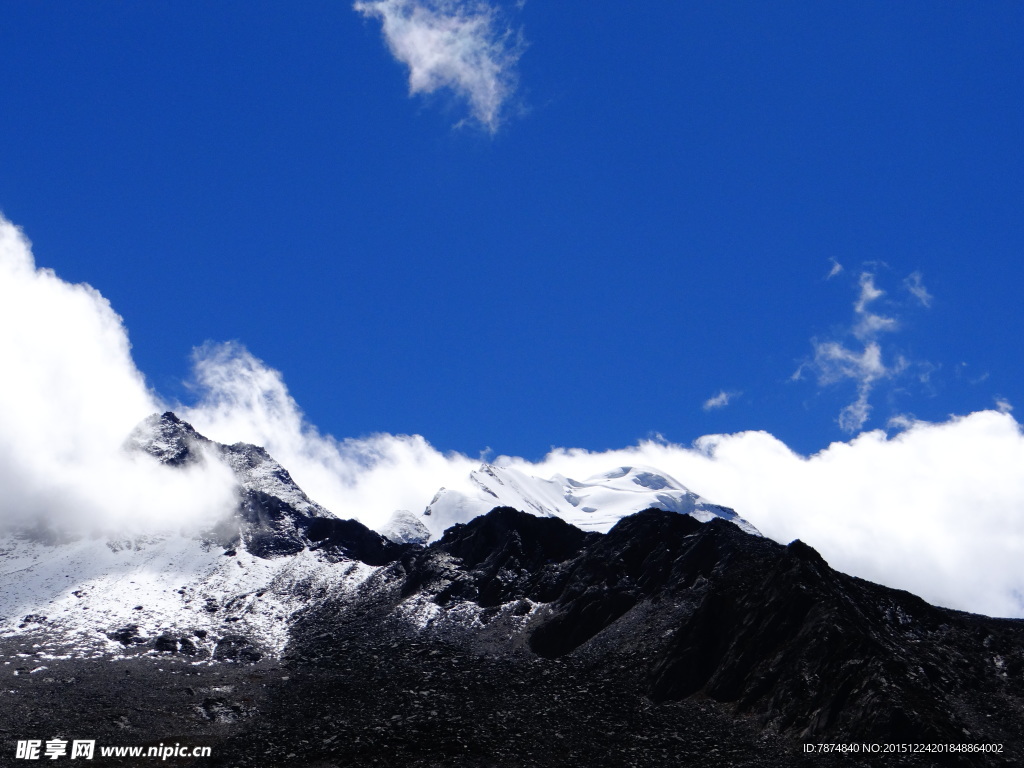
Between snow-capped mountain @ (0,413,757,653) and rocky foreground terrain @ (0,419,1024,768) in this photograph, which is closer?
rocky foreground terrain @ (0,419,1024,768)

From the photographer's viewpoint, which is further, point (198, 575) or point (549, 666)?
point (198, 575)

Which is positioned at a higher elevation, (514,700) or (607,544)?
(607,544)

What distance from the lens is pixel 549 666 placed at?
295 ft

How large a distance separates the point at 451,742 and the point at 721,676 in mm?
24996

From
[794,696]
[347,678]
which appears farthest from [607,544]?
[794,696]

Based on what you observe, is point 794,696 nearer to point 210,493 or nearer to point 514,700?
point 514,700

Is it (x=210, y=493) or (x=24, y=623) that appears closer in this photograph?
(x=24, y=623)

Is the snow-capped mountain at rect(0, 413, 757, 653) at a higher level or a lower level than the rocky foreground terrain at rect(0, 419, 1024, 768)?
higher

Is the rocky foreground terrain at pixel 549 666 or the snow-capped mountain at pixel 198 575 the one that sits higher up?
the snow-capped mountain at pixel 198 575

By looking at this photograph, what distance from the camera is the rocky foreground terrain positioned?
63281mm

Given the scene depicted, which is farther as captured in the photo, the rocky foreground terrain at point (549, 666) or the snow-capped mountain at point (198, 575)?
the snow-capped mountain at point (198, 575)

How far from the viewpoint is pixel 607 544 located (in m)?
124

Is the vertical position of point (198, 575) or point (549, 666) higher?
point (198, 575)

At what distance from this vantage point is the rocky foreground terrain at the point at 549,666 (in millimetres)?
63281
